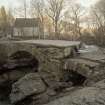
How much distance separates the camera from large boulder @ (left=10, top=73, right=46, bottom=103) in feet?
25.8

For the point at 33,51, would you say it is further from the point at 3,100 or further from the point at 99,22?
the point at 99,22

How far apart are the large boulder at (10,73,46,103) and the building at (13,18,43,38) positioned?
25.1m

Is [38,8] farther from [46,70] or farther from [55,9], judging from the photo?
[46,70]

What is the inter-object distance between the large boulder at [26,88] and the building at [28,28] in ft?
82.5

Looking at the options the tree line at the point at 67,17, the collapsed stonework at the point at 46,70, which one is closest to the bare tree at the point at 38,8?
the tree line at the point at 67,17

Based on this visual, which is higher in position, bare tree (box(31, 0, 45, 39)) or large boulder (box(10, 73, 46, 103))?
bare tree (box(31, 0, 45, 39))

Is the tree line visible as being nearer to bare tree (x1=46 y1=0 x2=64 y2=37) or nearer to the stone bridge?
bare tree (x1=46 y1=0 x2=64 y2=37)

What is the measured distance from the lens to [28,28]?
34.7 m

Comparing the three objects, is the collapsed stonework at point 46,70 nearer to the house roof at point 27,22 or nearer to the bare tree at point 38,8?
the bare tree at point 38,8

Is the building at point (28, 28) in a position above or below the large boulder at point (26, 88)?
above

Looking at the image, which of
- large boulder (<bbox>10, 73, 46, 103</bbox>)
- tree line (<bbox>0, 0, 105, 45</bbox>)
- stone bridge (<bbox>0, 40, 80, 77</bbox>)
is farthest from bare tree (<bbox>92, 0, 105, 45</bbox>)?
large boulder (<bbox>10, 73, 46, 103</bbox>)

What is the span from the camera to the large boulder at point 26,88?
787 centimetres

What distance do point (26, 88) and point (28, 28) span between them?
2726 centimetres

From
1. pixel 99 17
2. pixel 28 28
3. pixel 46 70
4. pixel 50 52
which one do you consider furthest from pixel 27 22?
pixel 50 52
